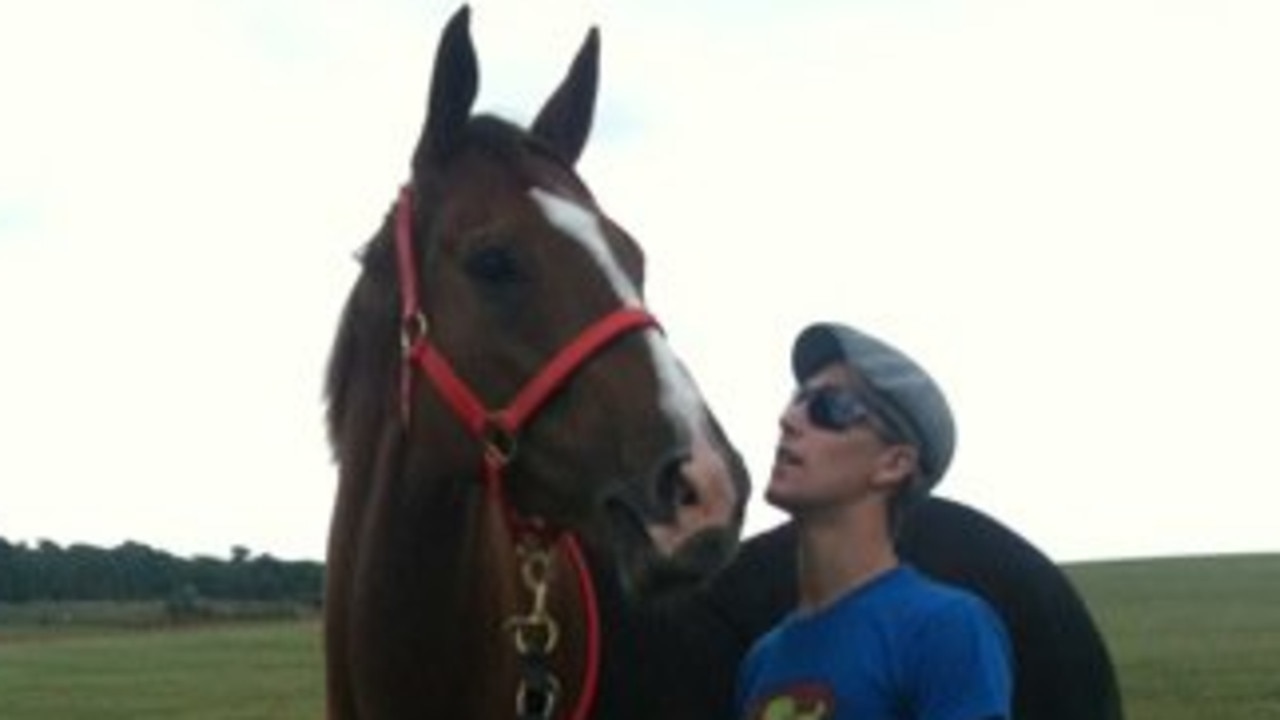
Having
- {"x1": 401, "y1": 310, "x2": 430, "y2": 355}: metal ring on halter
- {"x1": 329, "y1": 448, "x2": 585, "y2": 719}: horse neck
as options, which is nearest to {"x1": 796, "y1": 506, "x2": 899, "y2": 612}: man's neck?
{"x1": 329, "y1": 448, "x2": 585, "y2": 719}: horse neck

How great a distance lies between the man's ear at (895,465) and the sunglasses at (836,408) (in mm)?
82

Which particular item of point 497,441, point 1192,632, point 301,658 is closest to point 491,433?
point 497,441

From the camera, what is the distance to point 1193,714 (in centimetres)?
→ 2303

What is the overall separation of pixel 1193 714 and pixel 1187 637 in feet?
65.3

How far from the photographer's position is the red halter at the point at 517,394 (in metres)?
4.42

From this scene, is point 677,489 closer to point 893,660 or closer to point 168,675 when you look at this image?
point 893,660

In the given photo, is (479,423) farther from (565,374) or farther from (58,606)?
(58,606)

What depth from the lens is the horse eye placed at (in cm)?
458

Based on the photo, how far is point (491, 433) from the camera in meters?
4.58

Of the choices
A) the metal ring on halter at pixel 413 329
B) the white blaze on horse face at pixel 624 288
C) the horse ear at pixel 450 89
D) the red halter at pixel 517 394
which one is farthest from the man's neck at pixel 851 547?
the horse ear at pixel 450 89

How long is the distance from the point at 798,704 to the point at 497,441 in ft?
3.47

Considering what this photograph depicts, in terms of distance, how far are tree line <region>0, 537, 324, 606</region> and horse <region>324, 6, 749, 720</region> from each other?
71035mm

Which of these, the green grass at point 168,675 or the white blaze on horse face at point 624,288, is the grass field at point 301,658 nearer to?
the green grass at point 168,675

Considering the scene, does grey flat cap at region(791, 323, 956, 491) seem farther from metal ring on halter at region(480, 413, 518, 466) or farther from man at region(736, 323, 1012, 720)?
metal ring on halter at region(480, 413, 518, 466)
